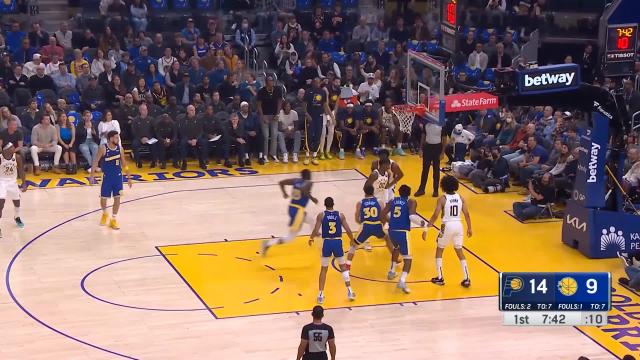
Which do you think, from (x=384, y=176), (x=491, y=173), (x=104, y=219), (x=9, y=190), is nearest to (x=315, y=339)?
(x=384, y=176)

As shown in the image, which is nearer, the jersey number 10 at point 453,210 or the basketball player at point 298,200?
the jersey number 10 at point 453,210

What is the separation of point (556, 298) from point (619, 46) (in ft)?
33.6

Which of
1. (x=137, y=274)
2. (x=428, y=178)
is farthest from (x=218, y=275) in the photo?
(x=428, y=178)

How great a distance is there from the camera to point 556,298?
10.3 metres

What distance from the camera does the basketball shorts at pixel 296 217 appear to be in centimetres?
1933

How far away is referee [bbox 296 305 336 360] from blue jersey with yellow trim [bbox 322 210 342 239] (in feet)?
12.1

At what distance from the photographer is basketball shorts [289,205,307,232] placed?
1933 cm

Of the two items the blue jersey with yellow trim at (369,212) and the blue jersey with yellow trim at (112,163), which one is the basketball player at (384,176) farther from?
the blue jersey with yellow trim at (112,163)

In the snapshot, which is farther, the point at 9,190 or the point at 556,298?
the point at 9,190

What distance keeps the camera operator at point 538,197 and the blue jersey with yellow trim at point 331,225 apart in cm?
617

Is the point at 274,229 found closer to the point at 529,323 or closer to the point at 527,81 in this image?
the point at 527,81

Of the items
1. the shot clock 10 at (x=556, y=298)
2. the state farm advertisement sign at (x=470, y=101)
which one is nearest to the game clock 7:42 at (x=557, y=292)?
the shot clock 10 at (x=556, y=298)

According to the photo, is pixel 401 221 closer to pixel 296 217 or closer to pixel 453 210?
pixel 453 210

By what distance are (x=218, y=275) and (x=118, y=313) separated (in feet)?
7.45
